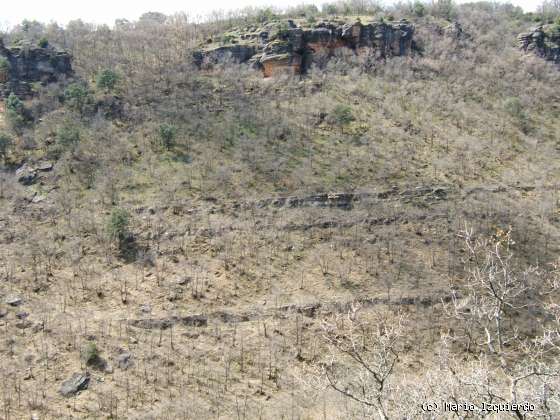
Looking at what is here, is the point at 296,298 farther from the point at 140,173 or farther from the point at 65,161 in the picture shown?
the point at 65,161

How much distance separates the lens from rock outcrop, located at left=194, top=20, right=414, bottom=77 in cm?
5441

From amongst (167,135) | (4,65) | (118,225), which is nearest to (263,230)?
(118,225)

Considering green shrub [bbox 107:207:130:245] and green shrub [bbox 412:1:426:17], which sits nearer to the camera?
green shrub [bbox 107:207:130:245]

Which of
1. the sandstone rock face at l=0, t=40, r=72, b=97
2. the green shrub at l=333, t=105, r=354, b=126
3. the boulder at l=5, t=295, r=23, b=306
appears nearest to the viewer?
the boulder at l=5, t=295, r=23, b=306

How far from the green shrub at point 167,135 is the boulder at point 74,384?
20.8 meters

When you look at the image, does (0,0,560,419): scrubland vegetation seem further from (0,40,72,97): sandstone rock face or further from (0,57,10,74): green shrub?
(0,57,10,74): green shrub

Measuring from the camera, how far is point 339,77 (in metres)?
53.1

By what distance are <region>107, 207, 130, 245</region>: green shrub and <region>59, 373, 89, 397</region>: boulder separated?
9823 mm

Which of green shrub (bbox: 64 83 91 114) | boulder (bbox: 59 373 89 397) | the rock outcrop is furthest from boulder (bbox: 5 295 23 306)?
the rock outcrop

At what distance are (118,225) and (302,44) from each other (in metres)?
32.9

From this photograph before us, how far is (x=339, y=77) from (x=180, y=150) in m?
20.8

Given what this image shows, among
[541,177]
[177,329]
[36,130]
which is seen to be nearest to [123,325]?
[177,329]

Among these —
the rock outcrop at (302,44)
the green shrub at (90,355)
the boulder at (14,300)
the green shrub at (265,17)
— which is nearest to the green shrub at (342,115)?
the rock outcrop at (302,44)

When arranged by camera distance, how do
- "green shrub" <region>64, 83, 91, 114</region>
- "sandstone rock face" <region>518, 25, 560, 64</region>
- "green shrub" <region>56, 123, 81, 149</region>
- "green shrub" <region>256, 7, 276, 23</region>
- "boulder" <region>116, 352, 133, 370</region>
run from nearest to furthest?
1. "boulder" <region>116, 352, 133, 370</region>
2. "green shrub" <region>56, 123, 81, 149</region>
3. "green shrub" <region>64, 83, 91, 114</region>
4. "sandstone rock face" <region>518, 25, 560, 64</region>
5. "green shrub" <region>256, 7, 276, 23</region>
